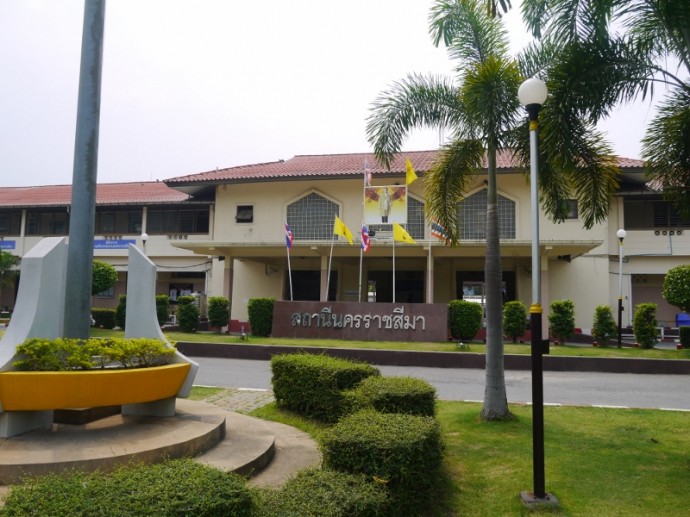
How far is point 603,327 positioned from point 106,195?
2731 centimetres

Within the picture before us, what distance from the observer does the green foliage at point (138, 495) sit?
2.69 m

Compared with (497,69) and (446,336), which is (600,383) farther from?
(497,69)

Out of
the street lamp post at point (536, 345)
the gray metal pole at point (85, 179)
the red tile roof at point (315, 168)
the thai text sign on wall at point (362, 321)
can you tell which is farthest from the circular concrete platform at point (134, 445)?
the red tile roof at point (315, 168)

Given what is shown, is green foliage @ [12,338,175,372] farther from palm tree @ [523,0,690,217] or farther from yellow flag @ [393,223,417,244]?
yellow flag @ [393,223,417,244]

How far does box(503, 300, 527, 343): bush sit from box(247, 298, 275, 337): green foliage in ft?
26.5

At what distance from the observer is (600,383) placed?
12.4 m

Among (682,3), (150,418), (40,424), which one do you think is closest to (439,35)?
(682,3)

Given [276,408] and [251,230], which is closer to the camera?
[276,408]

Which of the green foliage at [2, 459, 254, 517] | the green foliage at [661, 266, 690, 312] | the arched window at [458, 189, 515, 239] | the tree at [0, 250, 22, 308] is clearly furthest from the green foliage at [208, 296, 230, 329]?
the green foliage at [2, 459, 254, 517]

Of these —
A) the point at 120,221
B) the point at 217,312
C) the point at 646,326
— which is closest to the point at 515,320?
the point at 646,326

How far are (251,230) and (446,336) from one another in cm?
1198

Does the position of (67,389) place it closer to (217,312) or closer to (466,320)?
(466,320)

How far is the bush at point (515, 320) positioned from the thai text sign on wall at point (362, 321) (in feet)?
6.89

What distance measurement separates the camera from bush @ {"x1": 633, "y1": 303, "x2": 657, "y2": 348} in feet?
57.8
